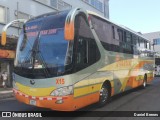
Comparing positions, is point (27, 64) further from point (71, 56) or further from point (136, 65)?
point (136, 65)

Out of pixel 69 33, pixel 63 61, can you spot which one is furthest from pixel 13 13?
pixel 69 33

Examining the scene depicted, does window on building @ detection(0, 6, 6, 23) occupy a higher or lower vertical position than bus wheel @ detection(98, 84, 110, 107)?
higher

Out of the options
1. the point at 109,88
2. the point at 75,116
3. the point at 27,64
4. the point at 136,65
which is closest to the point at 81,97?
the point at 75,116

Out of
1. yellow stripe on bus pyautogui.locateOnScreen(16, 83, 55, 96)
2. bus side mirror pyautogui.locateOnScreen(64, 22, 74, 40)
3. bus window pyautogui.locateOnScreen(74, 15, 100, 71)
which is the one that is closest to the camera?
bus side mirror pyautogui.locateOnScreen(64, 22, 74, 40)

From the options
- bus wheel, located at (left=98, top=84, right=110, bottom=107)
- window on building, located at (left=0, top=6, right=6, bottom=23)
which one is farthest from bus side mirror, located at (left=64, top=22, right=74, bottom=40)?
window on building, located at (left=0, top=6, right=6, bottom=23)

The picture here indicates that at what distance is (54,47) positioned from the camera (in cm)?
851

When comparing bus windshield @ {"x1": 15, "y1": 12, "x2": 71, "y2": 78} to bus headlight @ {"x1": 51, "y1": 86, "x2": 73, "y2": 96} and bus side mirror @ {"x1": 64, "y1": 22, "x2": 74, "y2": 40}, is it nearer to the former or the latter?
bus headlight @ {"x1": 51, "y1": 86, "x2": 73, "y2": 96}

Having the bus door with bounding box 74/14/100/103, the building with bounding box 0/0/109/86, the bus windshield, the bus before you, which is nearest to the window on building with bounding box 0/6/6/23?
the building with bounding box 0/0/109/86

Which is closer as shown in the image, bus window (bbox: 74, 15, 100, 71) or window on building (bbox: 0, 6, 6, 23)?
bus window (bbox: 74, 15, 100, 71)

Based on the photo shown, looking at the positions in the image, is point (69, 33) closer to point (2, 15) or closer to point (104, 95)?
point (104, 95)

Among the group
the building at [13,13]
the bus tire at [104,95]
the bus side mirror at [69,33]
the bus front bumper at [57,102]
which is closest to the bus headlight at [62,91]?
the bus front bumper at [57,102]

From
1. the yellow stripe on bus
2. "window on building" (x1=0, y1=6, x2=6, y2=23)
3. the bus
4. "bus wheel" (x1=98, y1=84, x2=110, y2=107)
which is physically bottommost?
"bus wheel" (x1=98, y1=84, x2=110, y2=107)

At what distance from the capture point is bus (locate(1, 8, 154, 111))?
27.1 feet

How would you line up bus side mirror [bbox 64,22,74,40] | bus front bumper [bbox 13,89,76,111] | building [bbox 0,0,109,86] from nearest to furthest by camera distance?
bus side mirror [bbox 64,22,74,40] < bus front bumper [bbox 13,89,76,111] < building [bbox 0,0,109,86]
